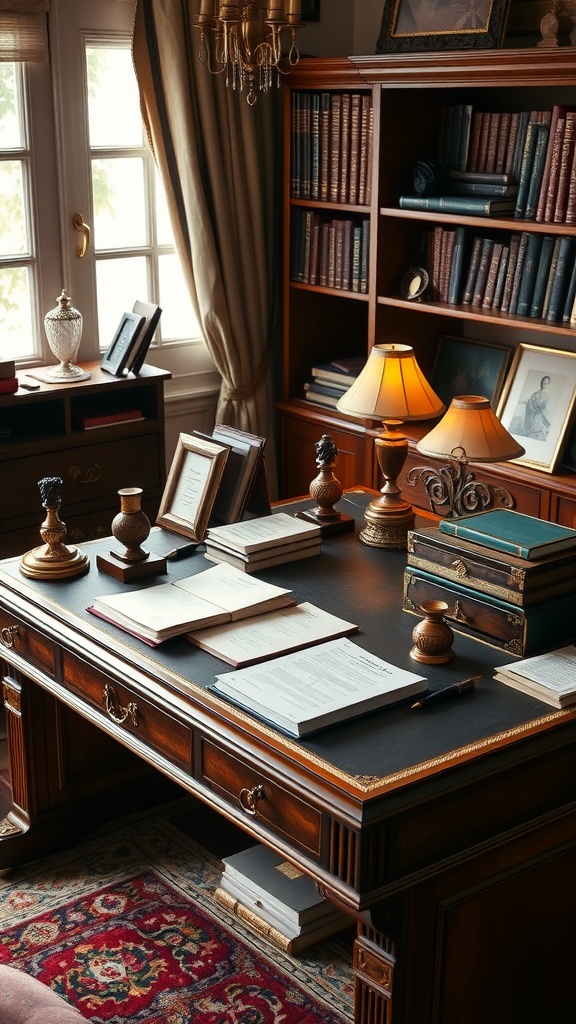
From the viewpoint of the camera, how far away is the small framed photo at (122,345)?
A: 3947 mm

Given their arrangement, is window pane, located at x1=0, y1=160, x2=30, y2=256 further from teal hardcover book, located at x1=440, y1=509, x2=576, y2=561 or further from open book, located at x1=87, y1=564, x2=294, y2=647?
teal hardcover book, located at x1=440, y1=509, x2=576, y2=561

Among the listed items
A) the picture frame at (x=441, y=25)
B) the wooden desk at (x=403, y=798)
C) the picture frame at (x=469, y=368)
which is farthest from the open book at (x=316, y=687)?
the picture frame at (x=441, y=25)

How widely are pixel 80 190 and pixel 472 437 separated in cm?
209

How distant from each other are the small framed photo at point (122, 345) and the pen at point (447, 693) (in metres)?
2.15

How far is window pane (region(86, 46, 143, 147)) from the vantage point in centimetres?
411

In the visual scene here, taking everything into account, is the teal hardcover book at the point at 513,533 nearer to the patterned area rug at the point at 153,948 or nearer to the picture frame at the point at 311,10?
the patterned area rug at the point at 153,948

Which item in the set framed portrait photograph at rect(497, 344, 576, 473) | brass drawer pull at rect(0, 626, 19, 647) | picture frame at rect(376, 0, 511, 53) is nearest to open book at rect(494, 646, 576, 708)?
brass drawer pull at rect(0, 626, 19, 647)

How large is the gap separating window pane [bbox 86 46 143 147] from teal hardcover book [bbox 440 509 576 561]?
2.40m

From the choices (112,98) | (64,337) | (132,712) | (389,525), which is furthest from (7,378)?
(132,712)

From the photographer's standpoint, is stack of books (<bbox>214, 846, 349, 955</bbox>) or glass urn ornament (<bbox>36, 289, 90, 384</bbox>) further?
glass urn ornament (<bbox>36, 289, 90, 384</bbox>)

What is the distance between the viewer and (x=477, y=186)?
13.0 ft

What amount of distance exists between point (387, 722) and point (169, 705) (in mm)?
422

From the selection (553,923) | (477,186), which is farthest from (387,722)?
(477,186)

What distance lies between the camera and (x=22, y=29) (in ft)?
12.4
